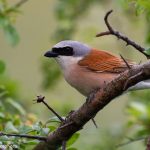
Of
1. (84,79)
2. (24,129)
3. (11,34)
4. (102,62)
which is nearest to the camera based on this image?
(24,129)

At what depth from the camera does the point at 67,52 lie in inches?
145

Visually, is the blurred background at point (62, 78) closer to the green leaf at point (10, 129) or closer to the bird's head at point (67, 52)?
the green leaf at point (10, 129)

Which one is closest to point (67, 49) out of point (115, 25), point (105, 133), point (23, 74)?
point (105, 133)

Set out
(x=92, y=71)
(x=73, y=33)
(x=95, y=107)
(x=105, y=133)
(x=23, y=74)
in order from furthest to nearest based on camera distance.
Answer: (x=23, y=74) → (x=73, y=33) → (x=105, y=133) → (x=92, y=71) → (x=95, y=107)

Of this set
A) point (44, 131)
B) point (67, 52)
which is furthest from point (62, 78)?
point (44, 131)

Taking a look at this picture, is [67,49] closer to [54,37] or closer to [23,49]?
[54,37]

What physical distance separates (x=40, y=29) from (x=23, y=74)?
2.10 ft

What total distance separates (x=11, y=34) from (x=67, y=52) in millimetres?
601

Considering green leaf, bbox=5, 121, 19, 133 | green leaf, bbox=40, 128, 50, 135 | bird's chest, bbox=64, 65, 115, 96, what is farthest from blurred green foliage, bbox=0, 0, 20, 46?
green leaf, bbox=40, 128, 50, 135

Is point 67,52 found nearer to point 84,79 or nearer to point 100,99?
point 84,79

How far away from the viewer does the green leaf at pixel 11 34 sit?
4055mm

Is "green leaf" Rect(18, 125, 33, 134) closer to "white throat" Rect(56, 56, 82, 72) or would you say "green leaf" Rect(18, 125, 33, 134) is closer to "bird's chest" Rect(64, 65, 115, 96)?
"bird's chest" Rect(64, 65, 115, 96)

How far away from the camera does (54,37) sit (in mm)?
5273

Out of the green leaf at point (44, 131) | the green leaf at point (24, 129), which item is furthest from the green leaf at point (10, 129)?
the green leaf at point (44, 131)
